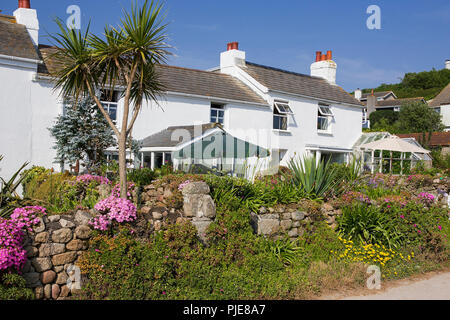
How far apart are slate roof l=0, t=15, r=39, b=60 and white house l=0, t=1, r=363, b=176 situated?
0.03 metres

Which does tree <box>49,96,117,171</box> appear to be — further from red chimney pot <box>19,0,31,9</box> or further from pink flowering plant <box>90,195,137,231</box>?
red chimney pot <box>19,0,31,9</box>

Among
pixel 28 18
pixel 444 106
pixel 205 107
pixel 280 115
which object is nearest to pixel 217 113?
pixel 205 107

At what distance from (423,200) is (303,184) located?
3.67 meters

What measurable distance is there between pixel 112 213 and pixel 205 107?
1307cm

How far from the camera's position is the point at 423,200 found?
11.2 metres

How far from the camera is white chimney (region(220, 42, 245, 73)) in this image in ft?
75.5

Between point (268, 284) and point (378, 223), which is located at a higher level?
point (378, 223)

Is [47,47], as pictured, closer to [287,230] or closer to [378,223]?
[287,230]

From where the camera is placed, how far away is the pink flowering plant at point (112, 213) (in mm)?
6629

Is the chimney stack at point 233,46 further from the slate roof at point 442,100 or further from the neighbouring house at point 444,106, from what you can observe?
the slate roof at point 442,100

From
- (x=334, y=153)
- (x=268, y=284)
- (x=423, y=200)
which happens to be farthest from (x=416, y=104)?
(x=268, y=284)

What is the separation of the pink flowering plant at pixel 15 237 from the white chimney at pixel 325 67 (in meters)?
23.7

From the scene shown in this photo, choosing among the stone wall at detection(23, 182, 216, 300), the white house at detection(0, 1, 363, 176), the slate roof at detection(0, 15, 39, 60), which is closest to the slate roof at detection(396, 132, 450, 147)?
the white house at detection(0, 1, 363, 176)

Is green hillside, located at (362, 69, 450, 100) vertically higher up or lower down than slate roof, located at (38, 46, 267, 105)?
higher up
